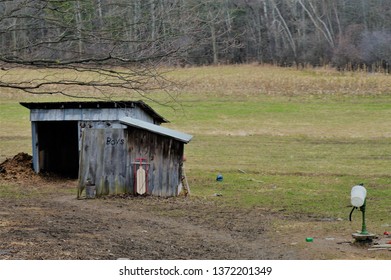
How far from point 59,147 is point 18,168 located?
2785 mm

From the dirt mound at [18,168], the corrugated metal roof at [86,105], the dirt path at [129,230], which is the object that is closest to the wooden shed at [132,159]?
the dirt path at [129,230]

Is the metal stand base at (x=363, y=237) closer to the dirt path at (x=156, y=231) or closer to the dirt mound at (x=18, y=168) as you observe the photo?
the dirt path at (x=156, y=231)

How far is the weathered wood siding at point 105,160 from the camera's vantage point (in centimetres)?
2125

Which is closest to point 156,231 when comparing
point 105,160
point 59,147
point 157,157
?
point 105,160

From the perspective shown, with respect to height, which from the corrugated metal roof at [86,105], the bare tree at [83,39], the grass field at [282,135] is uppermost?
the bare tree at [83,39]

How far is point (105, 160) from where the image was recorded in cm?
2145

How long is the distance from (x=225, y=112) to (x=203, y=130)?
6916 millimetres

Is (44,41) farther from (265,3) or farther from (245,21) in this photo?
(265,3)

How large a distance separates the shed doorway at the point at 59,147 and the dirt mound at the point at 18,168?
534mm

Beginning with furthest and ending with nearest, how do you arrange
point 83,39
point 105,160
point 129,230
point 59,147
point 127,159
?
point 59,147
point 127,159
point 105,160
point 129,230
point 83,39

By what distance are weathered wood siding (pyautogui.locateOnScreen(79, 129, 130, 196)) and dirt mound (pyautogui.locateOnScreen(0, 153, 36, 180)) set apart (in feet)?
19.1

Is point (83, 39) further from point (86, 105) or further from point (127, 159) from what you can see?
point (86, 105)

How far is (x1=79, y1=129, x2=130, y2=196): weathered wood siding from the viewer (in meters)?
21.2

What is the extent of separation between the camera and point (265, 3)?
7512 centimetres
